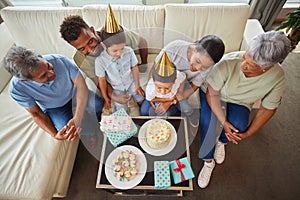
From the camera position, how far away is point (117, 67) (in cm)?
149

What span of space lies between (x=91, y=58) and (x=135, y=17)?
50 centimetres

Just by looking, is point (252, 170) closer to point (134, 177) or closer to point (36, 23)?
point (134, 177)

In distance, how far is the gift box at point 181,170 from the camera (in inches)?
51.8

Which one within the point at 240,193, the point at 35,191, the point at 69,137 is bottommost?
the point at 240,193

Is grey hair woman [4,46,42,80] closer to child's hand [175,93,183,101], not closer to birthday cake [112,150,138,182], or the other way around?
birthday cake [112,150,138,182]

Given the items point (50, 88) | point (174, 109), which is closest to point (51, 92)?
point (50, 88)

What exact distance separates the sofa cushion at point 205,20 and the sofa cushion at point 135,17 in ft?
0.23

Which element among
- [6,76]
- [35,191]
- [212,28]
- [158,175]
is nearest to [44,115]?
[35,191]

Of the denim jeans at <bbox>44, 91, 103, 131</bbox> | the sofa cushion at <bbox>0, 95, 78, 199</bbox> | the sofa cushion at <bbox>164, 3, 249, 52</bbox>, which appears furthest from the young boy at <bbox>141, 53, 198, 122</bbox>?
the sofa cushion at <bbox>0, 95, 78, 199</bbox>

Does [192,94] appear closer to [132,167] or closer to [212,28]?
[212,28]

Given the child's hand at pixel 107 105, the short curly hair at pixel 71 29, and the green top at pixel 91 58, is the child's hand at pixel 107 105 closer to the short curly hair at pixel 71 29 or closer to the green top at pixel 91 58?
the green top at pixel 91 58

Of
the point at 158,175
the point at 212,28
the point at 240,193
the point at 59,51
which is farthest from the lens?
the point at 59,51

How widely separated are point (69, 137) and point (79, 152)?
0.38m

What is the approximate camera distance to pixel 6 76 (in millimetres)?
1827
